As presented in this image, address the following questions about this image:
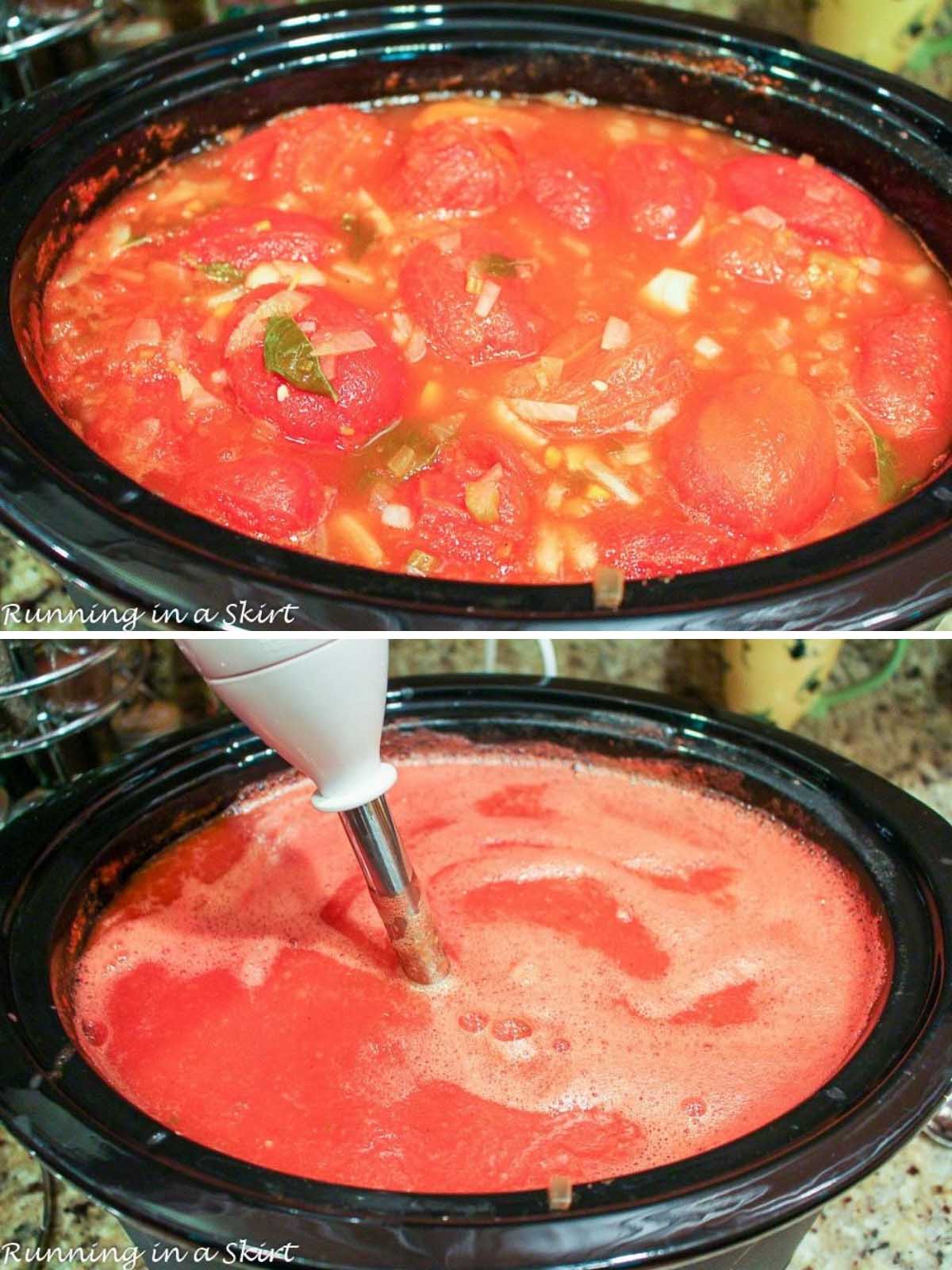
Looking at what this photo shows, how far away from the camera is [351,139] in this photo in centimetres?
150

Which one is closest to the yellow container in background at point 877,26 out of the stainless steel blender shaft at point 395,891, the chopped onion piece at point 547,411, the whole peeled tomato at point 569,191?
the whole peeled tomato at point 569,191

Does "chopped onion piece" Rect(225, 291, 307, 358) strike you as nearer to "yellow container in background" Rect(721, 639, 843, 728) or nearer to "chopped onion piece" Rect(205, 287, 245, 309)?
"chopped onion piece" Rect(205, 287, 245, 309)

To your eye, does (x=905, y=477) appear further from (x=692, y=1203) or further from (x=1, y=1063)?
(x=1, y=1063)

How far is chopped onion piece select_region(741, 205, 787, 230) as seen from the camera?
4.68 feet

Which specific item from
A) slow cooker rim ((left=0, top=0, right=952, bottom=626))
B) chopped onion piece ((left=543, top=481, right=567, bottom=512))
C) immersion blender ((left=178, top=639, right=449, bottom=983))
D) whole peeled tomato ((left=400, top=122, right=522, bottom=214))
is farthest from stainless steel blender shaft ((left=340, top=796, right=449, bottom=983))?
whole peeled tomato ((left=400, top=122, right=522, bottom=214))

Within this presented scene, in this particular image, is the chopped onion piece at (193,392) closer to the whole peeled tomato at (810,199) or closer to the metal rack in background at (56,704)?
the metal rack in background at (56,704)

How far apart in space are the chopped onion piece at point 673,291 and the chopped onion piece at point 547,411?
0.20 m

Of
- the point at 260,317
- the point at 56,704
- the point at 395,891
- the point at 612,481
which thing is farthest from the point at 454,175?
the point at 395,891

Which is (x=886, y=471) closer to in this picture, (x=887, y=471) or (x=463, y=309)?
(x=887, y=471)

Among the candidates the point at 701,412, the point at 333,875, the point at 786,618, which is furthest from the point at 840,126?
the point at 333,875

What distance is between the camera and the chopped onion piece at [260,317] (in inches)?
47.5

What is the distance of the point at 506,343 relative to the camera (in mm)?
1272

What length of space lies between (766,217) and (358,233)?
0.39 m

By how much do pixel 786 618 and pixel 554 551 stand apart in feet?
0.76
